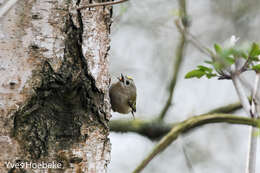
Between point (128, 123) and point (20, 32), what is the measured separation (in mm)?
1902

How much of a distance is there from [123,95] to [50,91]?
136 centimetres

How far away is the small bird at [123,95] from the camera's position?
8.55 ft

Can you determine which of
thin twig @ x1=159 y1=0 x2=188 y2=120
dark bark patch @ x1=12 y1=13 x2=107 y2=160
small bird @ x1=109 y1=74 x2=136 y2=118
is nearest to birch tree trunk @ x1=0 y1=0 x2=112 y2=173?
dark bark patch @ x1=12 y1=13 x2=107 y2=160

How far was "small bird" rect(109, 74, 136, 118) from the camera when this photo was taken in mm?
2605

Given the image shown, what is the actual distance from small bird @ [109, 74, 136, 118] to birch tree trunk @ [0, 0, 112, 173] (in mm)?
1146

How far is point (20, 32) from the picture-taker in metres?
1.25

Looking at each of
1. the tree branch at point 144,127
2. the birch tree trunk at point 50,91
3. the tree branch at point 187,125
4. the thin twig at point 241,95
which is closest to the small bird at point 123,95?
the tree branch at point 144,127

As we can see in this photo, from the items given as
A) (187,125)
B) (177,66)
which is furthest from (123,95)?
(177,66)

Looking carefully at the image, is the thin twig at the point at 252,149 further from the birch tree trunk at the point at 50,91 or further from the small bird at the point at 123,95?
the small bird at the point at 123,95

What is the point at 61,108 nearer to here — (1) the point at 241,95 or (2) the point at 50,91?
(2) the point at 50,91

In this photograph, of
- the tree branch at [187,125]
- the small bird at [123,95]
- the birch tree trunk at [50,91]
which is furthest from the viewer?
the small bird at [123,95]

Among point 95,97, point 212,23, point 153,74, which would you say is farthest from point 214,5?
point 95,97

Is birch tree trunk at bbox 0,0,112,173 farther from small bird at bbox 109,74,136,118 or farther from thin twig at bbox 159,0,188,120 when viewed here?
thin twig at bbox 159,0,188,120

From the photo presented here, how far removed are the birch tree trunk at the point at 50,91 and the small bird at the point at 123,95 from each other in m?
1.15
